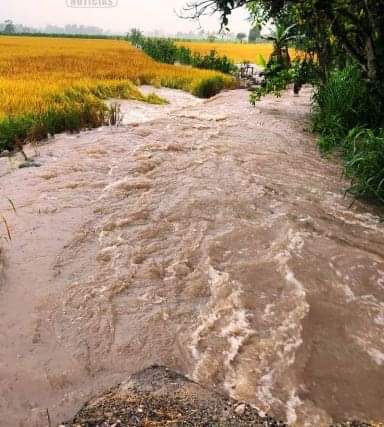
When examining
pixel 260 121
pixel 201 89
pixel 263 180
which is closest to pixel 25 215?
pixel 263 180

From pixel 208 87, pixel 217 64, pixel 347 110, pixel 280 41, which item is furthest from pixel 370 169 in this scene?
pixel 217 64

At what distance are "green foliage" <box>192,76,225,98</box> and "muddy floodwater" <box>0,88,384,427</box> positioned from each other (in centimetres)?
786

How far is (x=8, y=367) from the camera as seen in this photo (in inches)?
102

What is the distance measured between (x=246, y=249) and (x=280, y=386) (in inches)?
65.3

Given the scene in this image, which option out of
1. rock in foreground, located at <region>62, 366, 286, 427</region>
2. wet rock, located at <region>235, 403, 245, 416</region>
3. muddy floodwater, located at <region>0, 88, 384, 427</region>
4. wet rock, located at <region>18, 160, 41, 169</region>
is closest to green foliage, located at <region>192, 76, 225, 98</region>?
muddy floodwater, located at <region>0, 88, 384, 427</region>

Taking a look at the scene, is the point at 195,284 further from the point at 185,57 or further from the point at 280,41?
the point at 185,57

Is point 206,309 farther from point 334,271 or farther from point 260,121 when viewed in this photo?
point 260,121

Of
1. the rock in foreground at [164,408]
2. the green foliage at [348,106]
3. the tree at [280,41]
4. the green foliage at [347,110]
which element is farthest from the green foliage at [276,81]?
the rock in foreground at [164,408]

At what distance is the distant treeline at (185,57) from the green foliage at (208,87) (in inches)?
183

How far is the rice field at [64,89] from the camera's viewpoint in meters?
7.52

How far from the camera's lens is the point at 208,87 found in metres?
A: 14.3

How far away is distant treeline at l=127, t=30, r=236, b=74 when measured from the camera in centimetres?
1947

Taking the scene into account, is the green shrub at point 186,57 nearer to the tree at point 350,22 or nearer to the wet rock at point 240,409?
the tree at point 350,22

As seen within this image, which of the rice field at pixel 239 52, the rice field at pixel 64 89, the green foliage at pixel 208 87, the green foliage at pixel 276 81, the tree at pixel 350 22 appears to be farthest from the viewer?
the rice field at pixel 239 52
